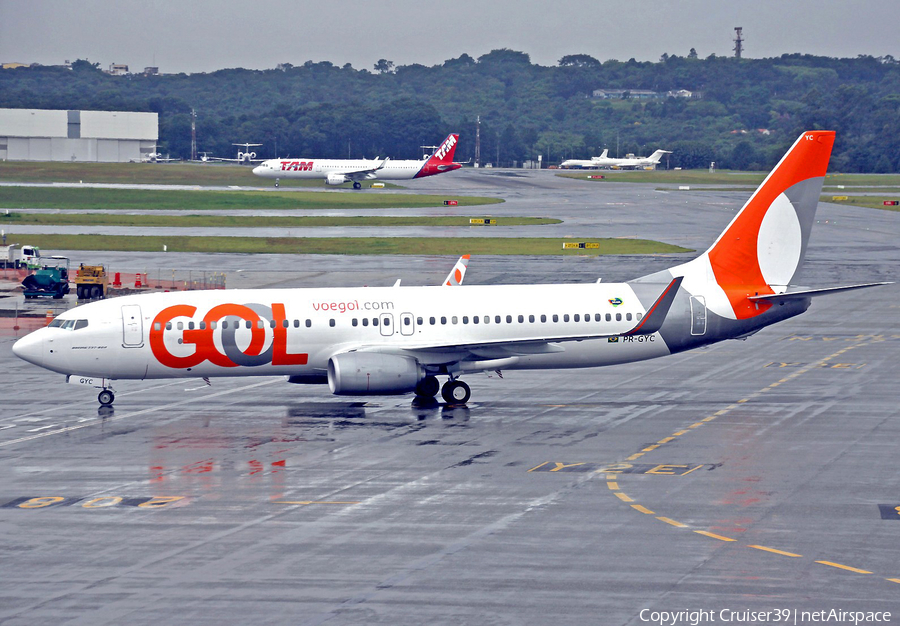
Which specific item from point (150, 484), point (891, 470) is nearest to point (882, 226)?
A: point (891, 470)

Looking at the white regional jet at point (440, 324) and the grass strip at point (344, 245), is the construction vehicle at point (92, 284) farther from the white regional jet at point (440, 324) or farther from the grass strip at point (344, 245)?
the white regional jet at point (440, 324)

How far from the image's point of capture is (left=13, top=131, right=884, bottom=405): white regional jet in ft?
122

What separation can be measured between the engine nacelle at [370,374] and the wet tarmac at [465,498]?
3.72 ft

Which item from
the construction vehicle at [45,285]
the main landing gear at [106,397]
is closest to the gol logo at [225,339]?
the main landing gear at [106,397]

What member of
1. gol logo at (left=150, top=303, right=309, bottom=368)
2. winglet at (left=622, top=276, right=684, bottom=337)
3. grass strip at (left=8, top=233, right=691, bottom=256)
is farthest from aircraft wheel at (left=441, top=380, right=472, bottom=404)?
grass strip at (left=8, top=233, right=691, bottom=256)

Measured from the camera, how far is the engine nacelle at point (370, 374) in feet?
119

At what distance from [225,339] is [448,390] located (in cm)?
774

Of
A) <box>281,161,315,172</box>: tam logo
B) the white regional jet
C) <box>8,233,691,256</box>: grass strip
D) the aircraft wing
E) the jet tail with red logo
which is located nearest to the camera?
the white regional jet

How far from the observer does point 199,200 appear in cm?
13700

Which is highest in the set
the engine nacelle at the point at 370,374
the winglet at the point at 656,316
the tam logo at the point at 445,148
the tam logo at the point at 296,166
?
the tam logo at the point at 445,148

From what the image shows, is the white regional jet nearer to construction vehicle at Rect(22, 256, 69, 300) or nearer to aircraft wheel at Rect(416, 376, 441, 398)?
aircraft wheel at Rect(416, 376, 441, 398)

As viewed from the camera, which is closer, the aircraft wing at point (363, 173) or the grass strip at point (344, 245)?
the grass strip at point (344, 245)

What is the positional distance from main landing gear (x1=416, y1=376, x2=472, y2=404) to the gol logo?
4.57 meters

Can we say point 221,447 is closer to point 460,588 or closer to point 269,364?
point 269,364
